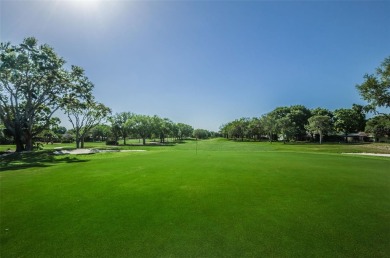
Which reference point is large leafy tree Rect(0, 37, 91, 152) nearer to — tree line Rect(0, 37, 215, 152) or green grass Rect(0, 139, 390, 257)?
tree line Rect(0, 37, 215, 152)

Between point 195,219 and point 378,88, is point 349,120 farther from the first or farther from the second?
point 195,219

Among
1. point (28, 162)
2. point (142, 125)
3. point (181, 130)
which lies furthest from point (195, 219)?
point (181, 130)

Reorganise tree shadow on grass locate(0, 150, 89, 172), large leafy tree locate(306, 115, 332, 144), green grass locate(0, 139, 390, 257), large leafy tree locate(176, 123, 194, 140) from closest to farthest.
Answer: green grass locate(0, 139, 390, 257)
tree shadow on grass locate(0, 150, 89, 172)
large leafy tree locate(306, 115, 332, 144)
large leafy tree locate(176, 123, 194, 140)

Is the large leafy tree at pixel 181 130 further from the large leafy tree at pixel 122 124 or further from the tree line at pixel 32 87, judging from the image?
the tree line at pixel 32 87

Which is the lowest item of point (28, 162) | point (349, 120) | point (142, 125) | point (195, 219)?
point (195, 219)

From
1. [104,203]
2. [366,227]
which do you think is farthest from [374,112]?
[104,203]

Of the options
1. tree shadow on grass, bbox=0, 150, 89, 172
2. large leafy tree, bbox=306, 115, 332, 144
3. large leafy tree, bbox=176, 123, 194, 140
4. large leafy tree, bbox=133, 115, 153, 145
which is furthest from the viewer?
large leafy tree, bbox=176, 123, 194, 140

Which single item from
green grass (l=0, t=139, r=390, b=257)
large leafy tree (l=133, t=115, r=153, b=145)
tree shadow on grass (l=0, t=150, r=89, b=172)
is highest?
large leafy tree (l=133, t=115, r=153, b=145)

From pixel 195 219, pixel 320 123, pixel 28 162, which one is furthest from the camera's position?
pixel 320 123

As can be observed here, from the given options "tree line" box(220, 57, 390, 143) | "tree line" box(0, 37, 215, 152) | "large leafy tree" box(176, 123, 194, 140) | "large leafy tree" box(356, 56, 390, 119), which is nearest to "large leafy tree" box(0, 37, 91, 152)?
"tree line" box(0, 37, 215, 152)

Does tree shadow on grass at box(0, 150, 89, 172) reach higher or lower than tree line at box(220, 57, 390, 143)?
lower

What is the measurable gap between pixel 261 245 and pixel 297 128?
97997 millimetres

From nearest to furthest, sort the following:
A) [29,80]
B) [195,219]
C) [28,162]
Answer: [195,219]
[28,162]
[29,80]

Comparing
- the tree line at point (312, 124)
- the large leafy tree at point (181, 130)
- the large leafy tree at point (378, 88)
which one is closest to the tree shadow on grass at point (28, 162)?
the large leafy tree at point (378, 88)
